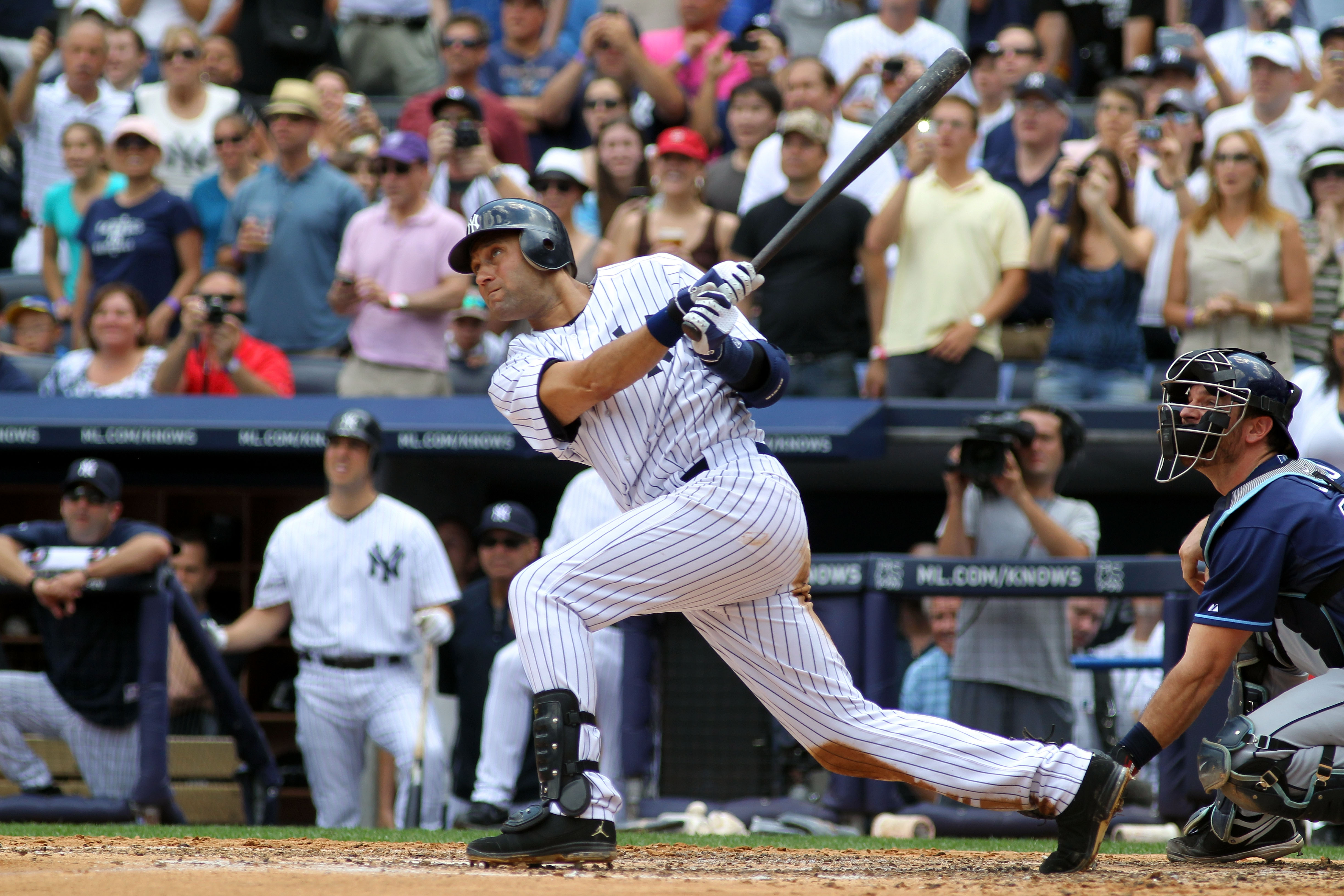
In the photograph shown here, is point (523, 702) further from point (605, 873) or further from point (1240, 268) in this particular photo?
point (1240, 268)

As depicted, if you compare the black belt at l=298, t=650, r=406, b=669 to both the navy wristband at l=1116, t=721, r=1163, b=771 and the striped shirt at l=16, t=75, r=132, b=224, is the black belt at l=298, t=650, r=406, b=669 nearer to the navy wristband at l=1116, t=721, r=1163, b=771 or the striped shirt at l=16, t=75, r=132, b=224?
the navy wristband at l=1116, t=721, r=1163, b=771

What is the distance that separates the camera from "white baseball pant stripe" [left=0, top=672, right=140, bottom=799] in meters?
5.88

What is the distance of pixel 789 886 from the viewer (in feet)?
10.1

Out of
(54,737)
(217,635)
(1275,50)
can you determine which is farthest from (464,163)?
(1275,50)

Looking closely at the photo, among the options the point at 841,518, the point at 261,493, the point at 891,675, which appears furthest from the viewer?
the point at 841,518

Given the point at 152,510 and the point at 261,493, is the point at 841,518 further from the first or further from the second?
the point at 152,510

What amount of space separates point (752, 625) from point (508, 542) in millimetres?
3261

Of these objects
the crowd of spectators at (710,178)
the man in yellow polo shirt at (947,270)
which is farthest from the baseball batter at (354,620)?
the man in yellow polo shirt at (947,270)

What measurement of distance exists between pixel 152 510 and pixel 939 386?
4.07 metres

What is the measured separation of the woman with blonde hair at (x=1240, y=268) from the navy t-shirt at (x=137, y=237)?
196 inches

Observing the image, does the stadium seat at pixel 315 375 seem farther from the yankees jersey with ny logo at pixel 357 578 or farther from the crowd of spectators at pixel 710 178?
the yankees jersey with ny logo at pixel 357 578

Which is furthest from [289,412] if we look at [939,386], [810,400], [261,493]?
[939,386]

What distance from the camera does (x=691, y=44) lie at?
359 inches

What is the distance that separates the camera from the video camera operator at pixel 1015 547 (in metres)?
5.29
